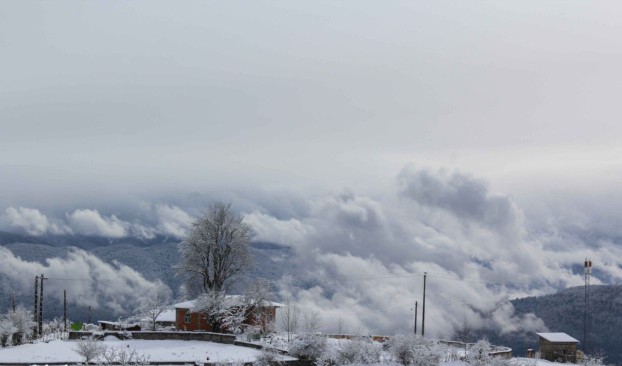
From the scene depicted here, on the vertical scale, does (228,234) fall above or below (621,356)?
above

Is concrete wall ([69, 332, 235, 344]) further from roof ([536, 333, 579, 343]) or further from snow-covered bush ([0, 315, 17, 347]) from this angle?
roof ([536, 333, 579, 343])

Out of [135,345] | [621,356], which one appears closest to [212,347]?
[135,345]

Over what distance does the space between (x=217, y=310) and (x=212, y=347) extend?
10.8m

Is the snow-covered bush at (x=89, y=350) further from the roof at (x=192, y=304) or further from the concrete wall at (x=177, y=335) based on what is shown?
the roof at (x=192, y=304)

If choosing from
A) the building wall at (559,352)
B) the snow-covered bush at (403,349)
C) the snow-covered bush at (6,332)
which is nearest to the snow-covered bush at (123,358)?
the snow-covered bush at (6,332)

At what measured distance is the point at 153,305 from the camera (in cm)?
8856

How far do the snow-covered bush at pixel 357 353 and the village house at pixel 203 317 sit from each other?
21.1 m

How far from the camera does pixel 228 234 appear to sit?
85125mm

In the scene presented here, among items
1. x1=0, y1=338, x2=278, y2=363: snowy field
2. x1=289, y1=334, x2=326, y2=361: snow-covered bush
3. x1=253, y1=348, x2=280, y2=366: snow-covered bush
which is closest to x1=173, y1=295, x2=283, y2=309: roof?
x1=0, y1=338, x2=278, y2=363: snowy field

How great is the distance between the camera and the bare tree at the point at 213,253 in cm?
8419

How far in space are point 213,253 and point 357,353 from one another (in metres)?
31.0

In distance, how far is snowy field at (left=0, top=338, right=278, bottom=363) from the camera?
5869 centimetres

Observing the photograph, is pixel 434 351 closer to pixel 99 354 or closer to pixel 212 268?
pixel 99 354

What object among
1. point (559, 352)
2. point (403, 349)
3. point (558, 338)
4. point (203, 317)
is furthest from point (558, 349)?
point (203, 317)
